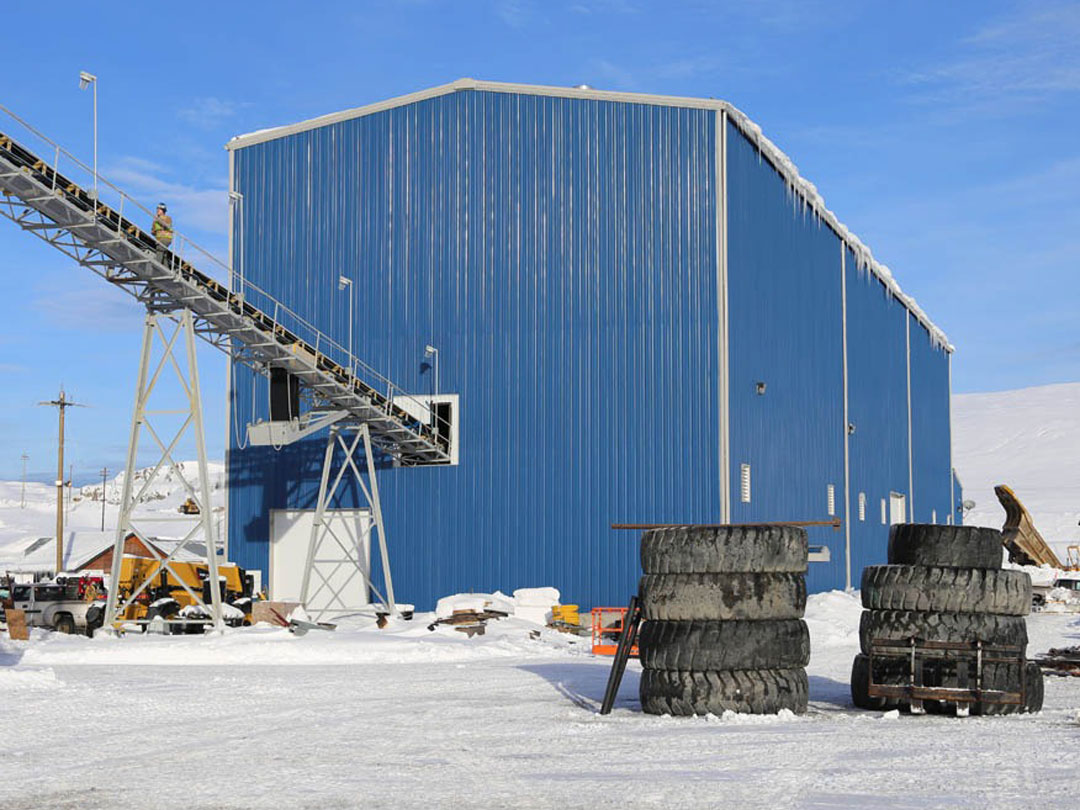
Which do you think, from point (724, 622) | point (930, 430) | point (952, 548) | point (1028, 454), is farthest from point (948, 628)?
point (1028, 454)

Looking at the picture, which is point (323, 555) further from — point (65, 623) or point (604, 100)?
point (604, 100)

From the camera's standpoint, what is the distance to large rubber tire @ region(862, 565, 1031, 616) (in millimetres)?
13953

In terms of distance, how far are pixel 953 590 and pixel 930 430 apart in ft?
153

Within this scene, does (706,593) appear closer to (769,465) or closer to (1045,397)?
(769,465)

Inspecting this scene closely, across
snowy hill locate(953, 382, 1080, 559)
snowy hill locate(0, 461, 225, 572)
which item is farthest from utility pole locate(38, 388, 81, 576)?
snowy hill locate(953, 382, 1080, 559)

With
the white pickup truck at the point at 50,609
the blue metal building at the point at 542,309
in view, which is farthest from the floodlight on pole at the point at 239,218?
the white pickup truck at the point at 50,609

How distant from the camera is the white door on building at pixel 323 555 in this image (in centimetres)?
3431

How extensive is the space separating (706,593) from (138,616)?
1990 centimetres

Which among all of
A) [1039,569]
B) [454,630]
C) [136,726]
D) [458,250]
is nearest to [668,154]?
[458,250]

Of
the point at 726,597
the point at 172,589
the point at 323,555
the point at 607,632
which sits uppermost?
the point at 726,597

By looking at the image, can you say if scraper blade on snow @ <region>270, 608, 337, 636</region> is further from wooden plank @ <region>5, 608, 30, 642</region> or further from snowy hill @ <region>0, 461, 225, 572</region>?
snowy hill @ <region>0, 461, 225, 572</region>

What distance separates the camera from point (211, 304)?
27203 mm

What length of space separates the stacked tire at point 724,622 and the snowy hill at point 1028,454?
90.9 meters

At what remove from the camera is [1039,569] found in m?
53.8
